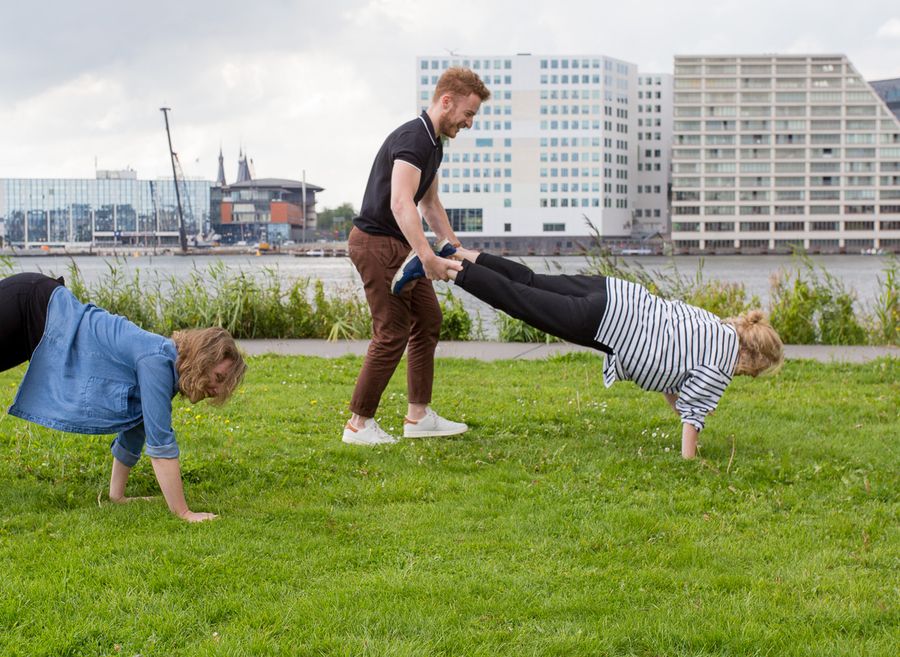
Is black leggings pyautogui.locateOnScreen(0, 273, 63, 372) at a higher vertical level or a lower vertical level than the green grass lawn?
higher

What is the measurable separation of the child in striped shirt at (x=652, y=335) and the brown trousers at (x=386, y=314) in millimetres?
500

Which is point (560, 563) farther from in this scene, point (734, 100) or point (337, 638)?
point (734, 100)

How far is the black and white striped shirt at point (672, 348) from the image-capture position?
5.13 meters

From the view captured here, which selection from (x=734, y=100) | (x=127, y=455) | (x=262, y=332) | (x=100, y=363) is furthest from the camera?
(x=734, y=100)

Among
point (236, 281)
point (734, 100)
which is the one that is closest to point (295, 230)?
point (734, 100)

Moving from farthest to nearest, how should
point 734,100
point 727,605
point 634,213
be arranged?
point 634,213 < point 734,100 < point 727,605

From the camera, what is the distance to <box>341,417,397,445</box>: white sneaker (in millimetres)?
5699

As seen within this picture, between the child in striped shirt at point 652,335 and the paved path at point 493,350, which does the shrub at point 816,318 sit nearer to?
the paved path at point 493,350

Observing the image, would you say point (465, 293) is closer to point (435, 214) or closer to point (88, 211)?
point (435, 214)

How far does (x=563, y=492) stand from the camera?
4613mm

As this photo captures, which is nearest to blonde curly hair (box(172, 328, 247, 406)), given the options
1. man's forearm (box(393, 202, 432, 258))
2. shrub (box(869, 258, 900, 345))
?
man's forearm (box(393, 202, 432, 258))

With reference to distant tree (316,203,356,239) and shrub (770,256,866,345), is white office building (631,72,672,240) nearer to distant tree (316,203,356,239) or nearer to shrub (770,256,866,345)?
distant tree (316,203,356,239)

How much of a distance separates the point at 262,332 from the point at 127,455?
25.1 ft

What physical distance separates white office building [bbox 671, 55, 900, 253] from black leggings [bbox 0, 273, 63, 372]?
379ft
